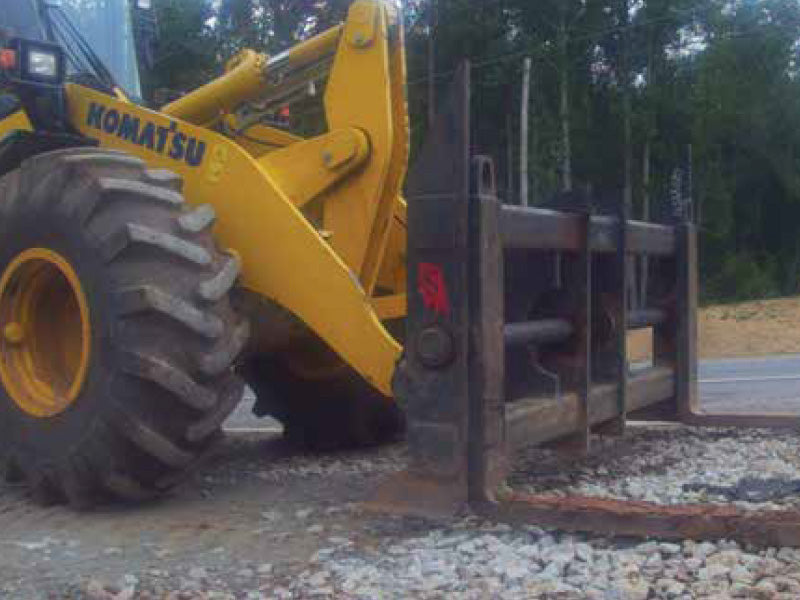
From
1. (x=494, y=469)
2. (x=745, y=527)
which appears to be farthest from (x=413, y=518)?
(x=745, y=527)

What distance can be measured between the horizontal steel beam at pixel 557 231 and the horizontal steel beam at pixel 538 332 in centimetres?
33

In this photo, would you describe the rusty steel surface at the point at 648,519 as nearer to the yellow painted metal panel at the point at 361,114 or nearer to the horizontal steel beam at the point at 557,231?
the horizontal steel beam at the point at 557,231

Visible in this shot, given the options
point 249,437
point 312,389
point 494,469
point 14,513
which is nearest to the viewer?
point 494,469

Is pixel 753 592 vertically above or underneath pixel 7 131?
underneath

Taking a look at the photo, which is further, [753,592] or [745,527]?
[745,527]

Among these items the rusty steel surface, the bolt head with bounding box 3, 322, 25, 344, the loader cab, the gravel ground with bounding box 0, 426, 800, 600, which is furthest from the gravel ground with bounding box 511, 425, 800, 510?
the loader cab

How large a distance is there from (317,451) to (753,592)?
3754mm

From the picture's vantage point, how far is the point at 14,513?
518 cm

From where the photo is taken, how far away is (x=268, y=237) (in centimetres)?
529

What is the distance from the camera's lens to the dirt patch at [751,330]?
69.7 ft

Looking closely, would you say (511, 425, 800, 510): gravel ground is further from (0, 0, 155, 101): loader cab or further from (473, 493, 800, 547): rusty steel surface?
(0, 0, 155, 101): loader cab

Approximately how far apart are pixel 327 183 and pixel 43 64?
1.66 meters

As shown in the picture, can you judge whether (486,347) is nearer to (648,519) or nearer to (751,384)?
(648,519)

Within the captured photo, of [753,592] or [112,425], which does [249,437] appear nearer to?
[112,425]
